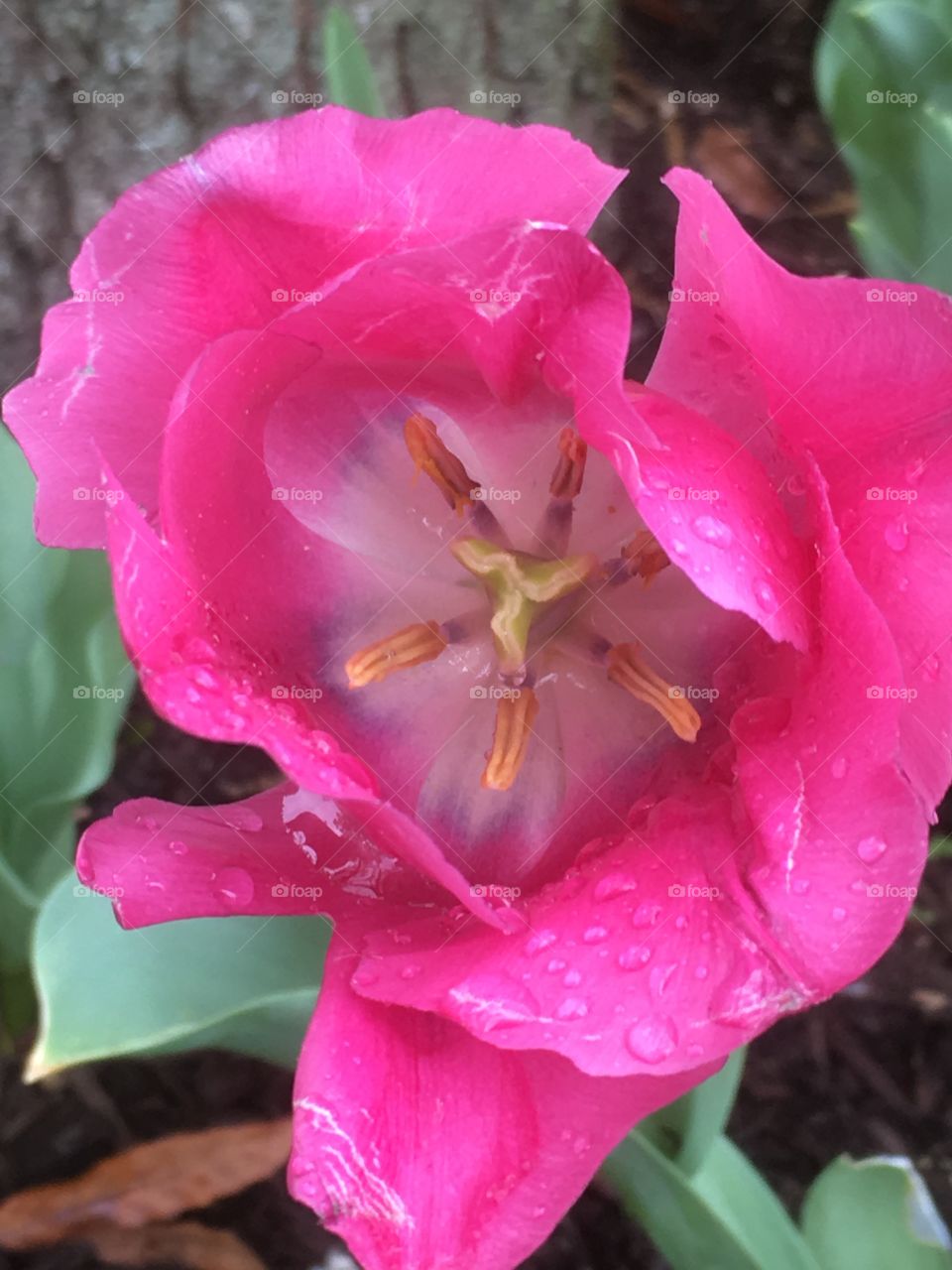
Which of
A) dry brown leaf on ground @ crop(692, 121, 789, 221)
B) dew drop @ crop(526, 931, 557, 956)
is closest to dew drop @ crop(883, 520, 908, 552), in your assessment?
dew drop @ crop(526, 931, 557, 956)

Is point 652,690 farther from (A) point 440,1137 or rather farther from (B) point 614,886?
(A) point 440,1137

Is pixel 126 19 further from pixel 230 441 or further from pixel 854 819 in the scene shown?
pixel 854 819

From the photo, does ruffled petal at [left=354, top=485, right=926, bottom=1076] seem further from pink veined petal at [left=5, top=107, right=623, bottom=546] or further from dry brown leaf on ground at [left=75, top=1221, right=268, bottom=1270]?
dry brown leaf on ground at [left=75, top=1221, right=268, bottom=1270]

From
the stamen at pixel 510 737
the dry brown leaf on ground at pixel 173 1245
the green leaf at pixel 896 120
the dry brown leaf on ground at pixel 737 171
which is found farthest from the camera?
the dry brown leaf on ground at pixel 737 171

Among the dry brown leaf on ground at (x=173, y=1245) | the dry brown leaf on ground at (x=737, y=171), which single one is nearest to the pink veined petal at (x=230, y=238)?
the dry brown leaf on ground at (x=173, y=1245)

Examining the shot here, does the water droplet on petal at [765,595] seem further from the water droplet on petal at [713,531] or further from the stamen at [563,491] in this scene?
the stamen at [563,491]

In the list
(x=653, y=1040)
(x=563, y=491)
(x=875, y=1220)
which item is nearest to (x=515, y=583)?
(x=563, y=491)

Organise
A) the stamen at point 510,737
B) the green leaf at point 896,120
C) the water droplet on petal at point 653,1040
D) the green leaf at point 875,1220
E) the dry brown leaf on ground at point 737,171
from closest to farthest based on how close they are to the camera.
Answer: the water droplet on petal at point 653,1040
the stamen at point 510,737
the green leaf at point 875,1220
the green leaf at point 896,120
the dry brown leaf on ground at point 737,171
